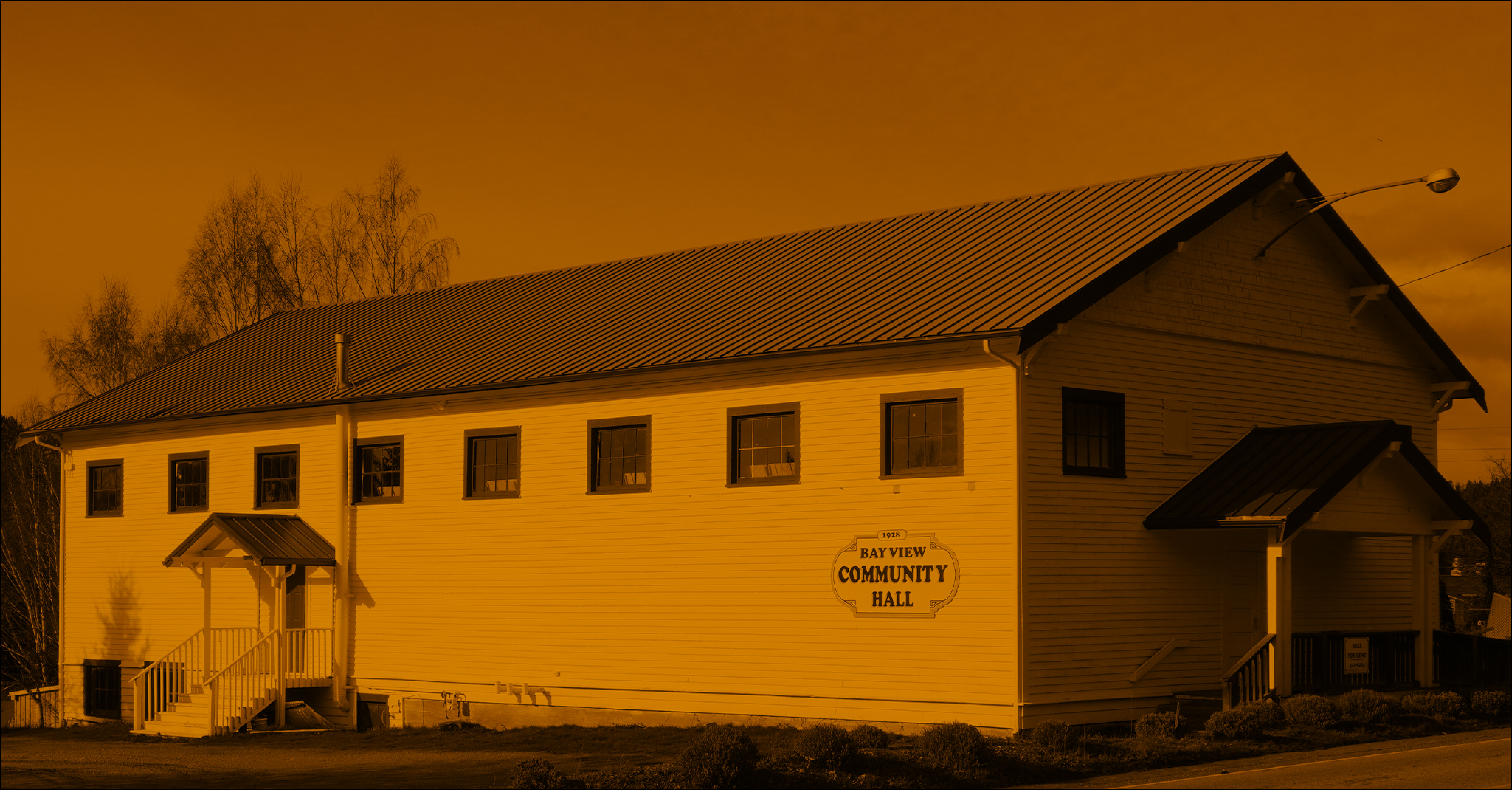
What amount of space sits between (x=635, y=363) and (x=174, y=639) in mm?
13029

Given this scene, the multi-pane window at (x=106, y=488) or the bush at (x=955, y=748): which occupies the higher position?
the multi-pane window at (x=106, y=488)

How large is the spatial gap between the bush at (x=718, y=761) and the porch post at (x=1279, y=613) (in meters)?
8.03

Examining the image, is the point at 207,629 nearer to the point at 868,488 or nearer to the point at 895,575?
the point at 868,488

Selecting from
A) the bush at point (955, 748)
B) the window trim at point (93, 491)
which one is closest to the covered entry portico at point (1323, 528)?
the bush at point (955, 748)

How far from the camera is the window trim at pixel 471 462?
26.5 meters

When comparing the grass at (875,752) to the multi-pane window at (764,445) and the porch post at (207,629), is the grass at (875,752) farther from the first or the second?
the porch post at (207,629)

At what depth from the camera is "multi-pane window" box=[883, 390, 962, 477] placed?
21.5 m

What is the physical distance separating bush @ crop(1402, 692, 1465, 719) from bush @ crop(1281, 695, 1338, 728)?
1.64 meters

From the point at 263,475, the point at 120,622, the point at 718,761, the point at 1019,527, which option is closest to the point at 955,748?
the point at 718,761

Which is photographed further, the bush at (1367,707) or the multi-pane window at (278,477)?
the multi-pane window at (278,477)

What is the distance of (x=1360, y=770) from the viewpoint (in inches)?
660

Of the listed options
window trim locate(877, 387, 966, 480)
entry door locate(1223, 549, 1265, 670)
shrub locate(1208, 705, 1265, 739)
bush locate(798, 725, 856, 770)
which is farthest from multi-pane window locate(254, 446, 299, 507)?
shrub locate(1208, 705, 1265, 739)

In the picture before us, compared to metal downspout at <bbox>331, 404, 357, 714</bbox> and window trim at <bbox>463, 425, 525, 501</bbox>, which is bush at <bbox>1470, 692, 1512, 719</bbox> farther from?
metal downspout at <bbox>331, 404, 357, 714</bbox>

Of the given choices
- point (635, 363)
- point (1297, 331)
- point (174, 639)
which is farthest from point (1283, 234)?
point (174, 639)
